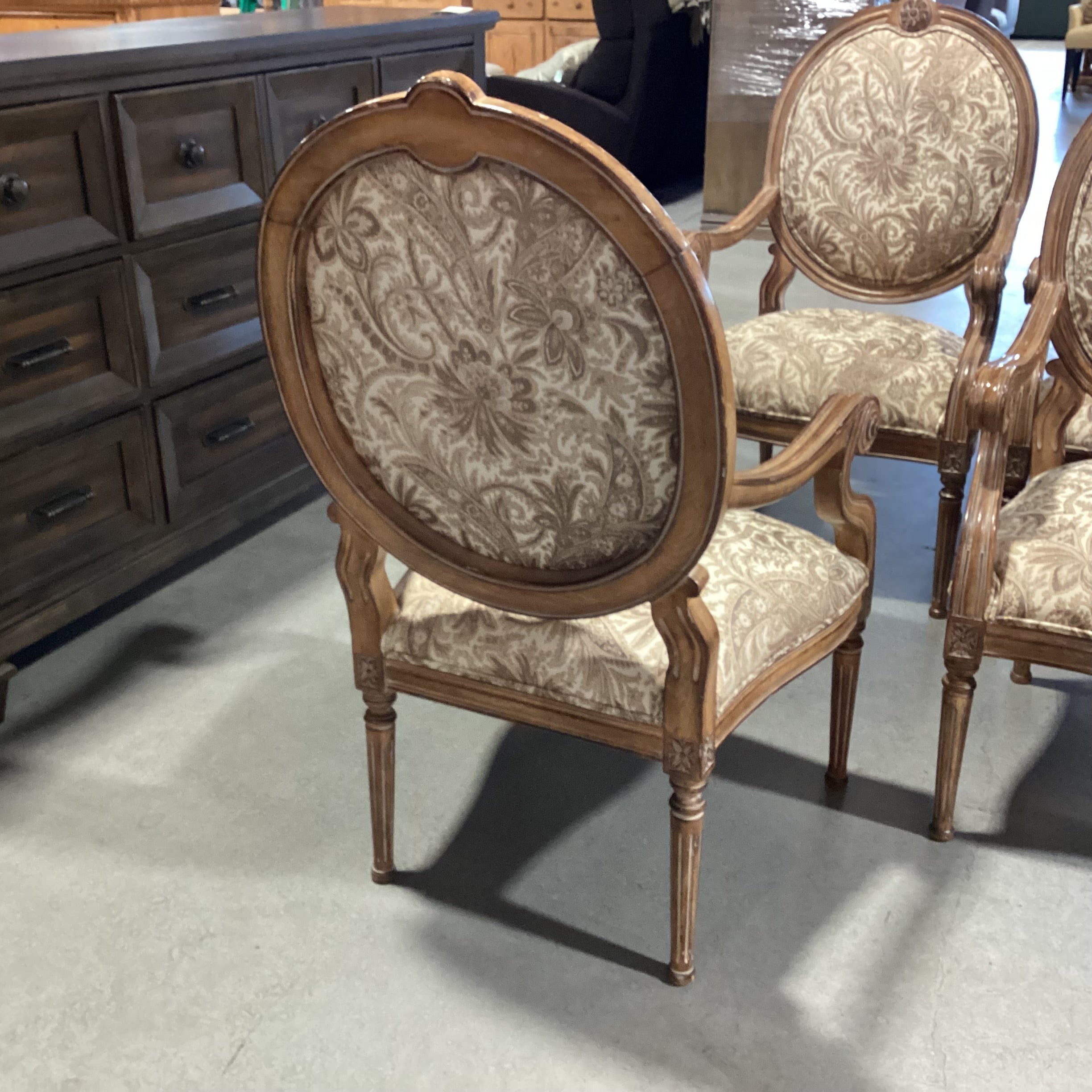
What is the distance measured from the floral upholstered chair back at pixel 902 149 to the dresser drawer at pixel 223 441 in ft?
3.90

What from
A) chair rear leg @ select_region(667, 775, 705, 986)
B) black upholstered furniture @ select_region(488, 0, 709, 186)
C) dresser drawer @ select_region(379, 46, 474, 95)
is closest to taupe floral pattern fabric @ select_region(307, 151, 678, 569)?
chair rear leg @ select_region(667, 775, 705, 986)

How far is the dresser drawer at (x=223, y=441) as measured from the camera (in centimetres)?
236

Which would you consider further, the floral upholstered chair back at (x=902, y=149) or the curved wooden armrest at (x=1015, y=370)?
the floral upholstered chair back at (x=902, y=149)

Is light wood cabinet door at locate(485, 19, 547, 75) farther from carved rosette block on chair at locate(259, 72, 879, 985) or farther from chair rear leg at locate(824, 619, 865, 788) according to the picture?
carved rosette block on chair at locate(259, 72, 879, 985)

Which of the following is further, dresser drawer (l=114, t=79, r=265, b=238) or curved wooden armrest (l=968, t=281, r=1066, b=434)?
dresser drawer (l=114, t=79, r=265, b=238)

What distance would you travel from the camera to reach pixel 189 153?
2273 millimetres

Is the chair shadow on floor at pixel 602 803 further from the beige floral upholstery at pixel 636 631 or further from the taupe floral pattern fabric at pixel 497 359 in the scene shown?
the taupe floral pattern fabric at pixel 497 359

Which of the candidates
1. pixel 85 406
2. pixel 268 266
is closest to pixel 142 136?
pixel 85 406

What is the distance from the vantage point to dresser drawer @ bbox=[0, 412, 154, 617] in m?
2.04

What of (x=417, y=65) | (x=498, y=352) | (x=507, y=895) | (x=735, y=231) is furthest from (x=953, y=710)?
(x=417, y=65)

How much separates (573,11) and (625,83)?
2.56 meters

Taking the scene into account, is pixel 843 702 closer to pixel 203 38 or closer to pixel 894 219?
pixel 894 219

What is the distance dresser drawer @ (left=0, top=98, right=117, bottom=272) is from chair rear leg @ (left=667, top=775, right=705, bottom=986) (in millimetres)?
1340

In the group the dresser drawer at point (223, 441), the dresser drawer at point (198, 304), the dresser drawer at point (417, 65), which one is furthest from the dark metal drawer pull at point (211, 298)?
the dresser drawer at point (417, 65)
